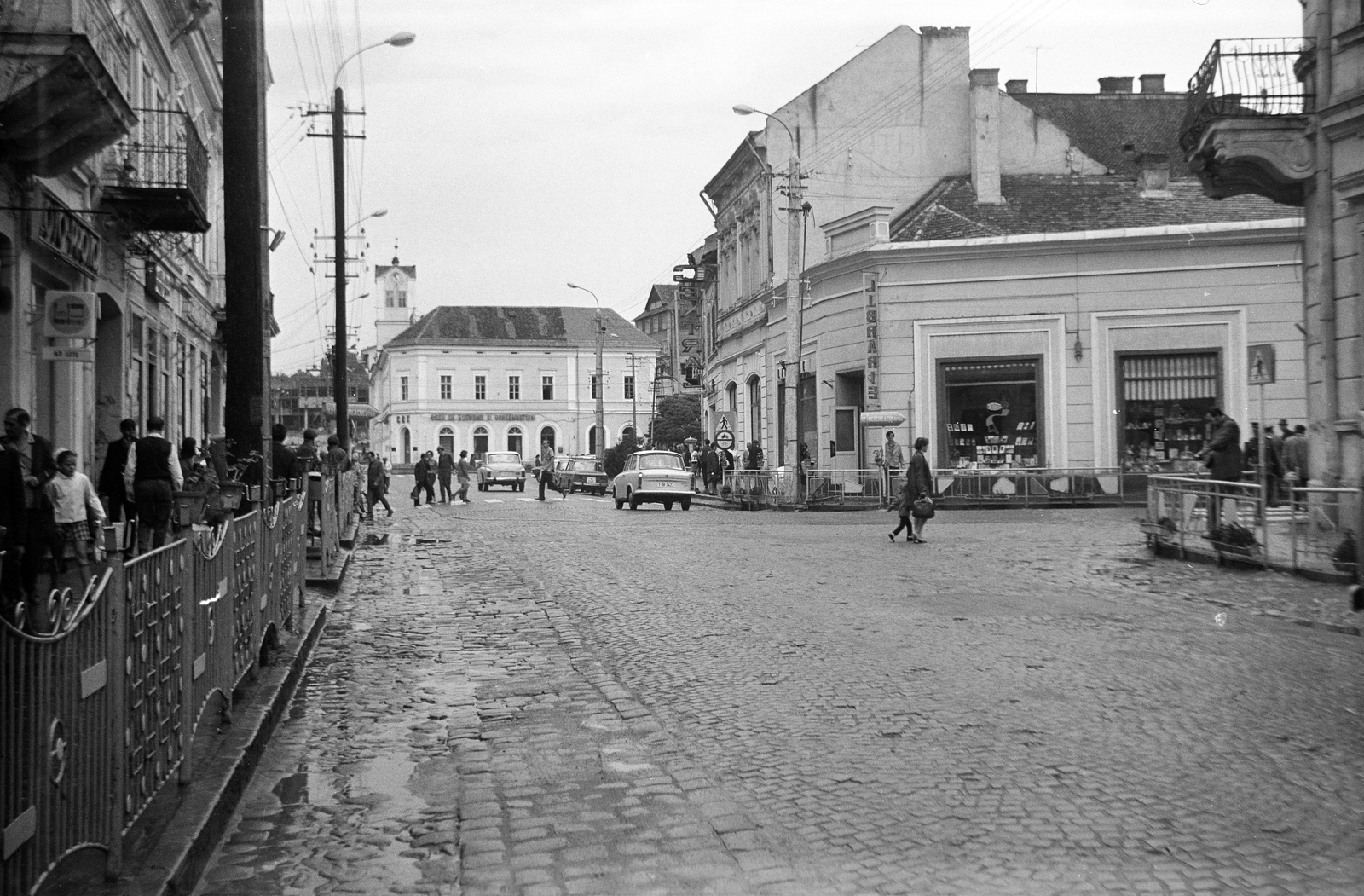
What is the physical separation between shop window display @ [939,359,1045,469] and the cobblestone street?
2011 cm

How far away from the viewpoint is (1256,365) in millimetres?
15422

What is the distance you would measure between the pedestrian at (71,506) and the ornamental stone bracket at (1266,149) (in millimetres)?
14303

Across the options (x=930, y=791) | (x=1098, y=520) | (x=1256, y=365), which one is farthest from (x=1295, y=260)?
(x=930, y=791)

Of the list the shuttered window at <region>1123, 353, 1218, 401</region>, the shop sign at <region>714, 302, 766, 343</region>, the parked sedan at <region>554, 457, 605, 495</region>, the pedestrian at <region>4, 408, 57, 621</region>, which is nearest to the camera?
the pedestrian at <region>4, 408, 57, 621</region>

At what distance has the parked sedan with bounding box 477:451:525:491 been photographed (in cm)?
5681

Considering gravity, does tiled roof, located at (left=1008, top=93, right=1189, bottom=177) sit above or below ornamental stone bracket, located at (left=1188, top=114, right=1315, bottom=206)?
above

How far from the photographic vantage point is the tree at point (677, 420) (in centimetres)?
7338

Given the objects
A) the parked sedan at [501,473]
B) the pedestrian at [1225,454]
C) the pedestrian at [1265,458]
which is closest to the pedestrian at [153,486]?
the pedestrian at [1265,458]

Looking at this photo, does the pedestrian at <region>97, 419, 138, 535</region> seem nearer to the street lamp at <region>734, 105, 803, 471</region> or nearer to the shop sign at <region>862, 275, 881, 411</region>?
the street lamp at <region>734, 105, 803, 471</region>

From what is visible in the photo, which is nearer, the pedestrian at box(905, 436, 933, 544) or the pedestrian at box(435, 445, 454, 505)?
the pedestrian at box(905, 436, 933, 544)

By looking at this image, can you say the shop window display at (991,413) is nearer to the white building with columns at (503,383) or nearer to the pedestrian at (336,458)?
the pedestrian at (336,458)

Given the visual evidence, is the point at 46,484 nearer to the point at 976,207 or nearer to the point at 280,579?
the point at 280,579

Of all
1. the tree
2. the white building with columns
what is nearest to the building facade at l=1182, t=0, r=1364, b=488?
the tree

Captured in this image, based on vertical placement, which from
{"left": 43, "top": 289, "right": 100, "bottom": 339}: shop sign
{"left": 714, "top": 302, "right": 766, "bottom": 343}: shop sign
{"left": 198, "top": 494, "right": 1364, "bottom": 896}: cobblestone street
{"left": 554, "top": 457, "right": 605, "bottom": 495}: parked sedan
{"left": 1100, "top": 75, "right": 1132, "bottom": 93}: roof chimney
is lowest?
{"left": 198, "top": 494, "right": 1364, "bottom": 896}: cobblestone street
